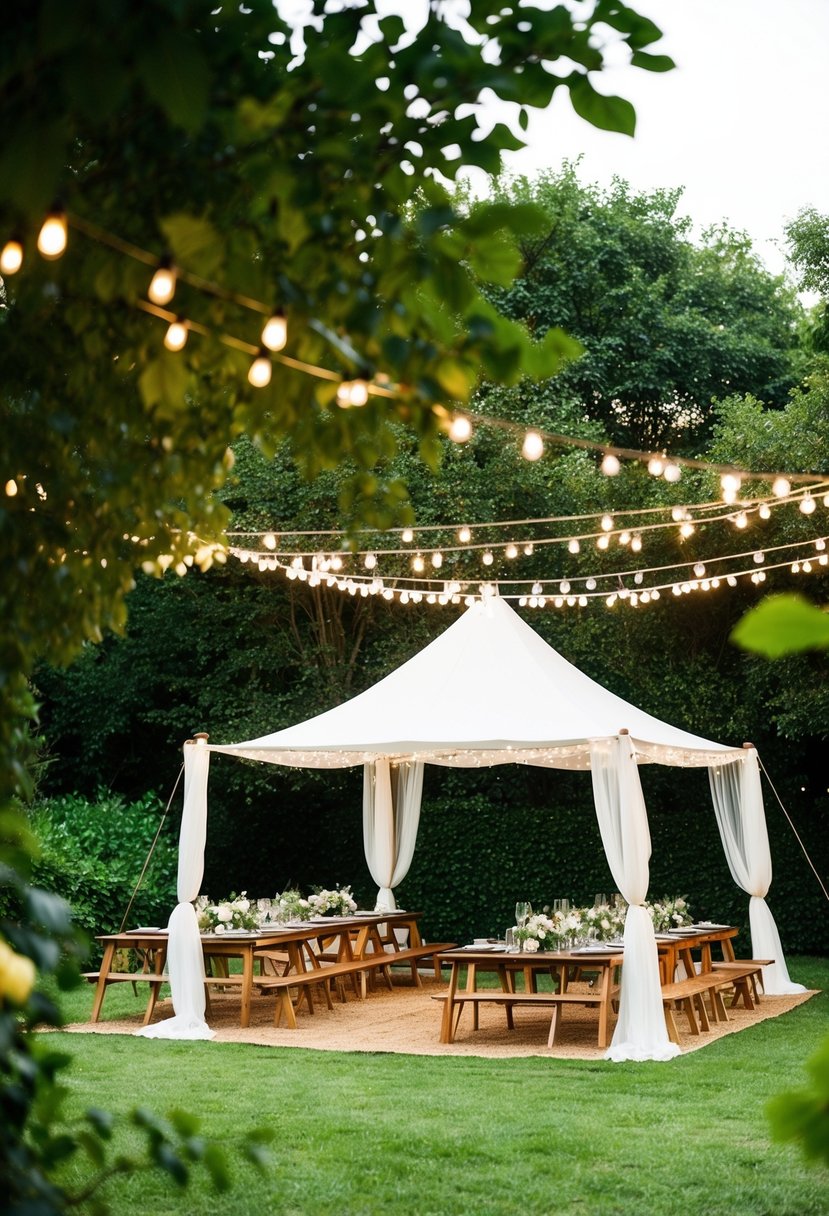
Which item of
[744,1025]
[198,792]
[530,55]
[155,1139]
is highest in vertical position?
[530,55]

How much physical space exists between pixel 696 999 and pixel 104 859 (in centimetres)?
638

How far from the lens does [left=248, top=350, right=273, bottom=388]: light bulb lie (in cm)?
227

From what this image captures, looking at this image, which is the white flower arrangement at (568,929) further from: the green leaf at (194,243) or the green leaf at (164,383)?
the green leaf at (194,243)

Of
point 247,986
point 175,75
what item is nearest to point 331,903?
point 247,986

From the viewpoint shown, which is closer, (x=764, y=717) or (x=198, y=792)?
(x=198, y=792)

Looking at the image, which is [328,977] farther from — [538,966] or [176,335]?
[176,335]

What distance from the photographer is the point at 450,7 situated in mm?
1982

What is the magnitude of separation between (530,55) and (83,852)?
1143 centimetres

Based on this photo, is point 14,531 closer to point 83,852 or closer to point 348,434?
point 348,434

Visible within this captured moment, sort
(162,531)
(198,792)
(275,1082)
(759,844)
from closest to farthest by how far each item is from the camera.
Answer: (162,531), (275,1082), (198,792), (759,844)

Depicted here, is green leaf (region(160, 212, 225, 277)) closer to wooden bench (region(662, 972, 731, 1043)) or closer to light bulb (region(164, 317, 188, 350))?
light bulb (region(164, 317, 188, 350))

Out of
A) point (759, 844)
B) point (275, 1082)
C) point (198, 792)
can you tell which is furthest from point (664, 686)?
point (275, 1082)

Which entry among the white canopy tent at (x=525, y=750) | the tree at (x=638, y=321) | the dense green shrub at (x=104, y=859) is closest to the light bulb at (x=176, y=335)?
the white canopy tent at (x=525, y=750)

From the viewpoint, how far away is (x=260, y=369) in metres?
2.27
